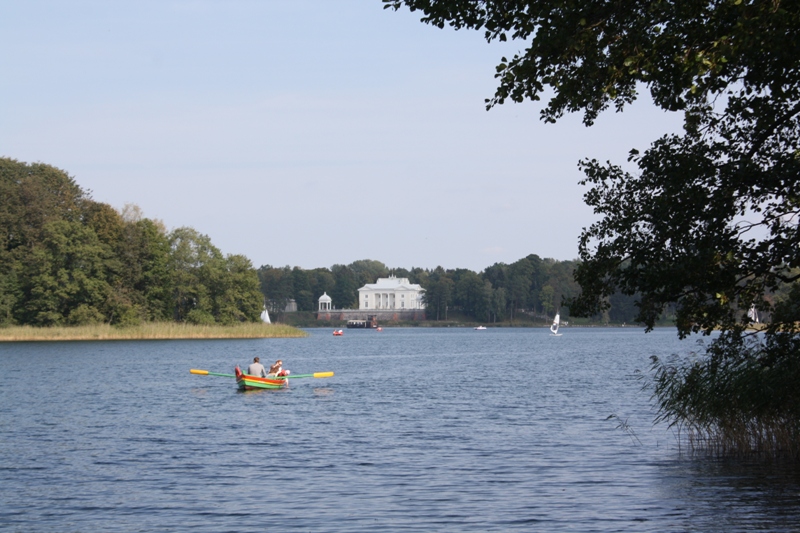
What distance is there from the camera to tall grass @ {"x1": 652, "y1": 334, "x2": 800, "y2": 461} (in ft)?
55.0

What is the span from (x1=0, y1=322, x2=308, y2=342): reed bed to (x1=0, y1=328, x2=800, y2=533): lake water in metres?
45.6

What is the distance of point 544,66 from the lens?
10.4m

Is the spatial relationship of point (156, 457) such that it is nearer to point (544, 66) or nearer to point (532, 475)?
point (532, 475)

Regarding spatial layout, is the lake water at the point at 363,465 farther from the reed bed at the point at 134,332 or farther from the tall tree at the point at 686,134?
the reed bed at the point at 134,332

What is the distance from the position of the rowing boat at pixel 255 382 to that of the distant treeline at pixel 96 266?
52.7 metres

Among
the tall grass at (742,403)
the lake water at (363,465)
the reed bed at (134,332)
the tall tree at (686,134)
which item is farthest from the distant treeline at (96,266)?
the tall tree at (686,134)

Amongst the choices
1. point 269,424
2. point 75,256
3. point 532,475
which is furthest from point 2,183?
point 532,475

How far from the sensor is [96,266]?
8719cm

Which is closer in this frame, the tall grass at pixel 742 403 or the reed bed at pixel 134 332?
the tall grass at pixel 742 403

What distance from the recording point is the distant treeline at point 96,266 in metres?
85.0

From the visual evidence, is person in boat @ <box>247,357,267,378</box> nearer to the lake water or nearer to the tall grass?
the lake water

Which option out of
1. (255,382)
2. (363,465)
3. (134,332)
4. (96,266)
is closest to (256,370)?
(255,382)

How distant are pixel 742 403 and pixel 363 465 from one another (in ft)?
25.6

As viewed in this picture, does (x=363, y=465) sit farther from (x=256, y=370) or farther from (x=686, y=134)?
(x=256, y=370)
